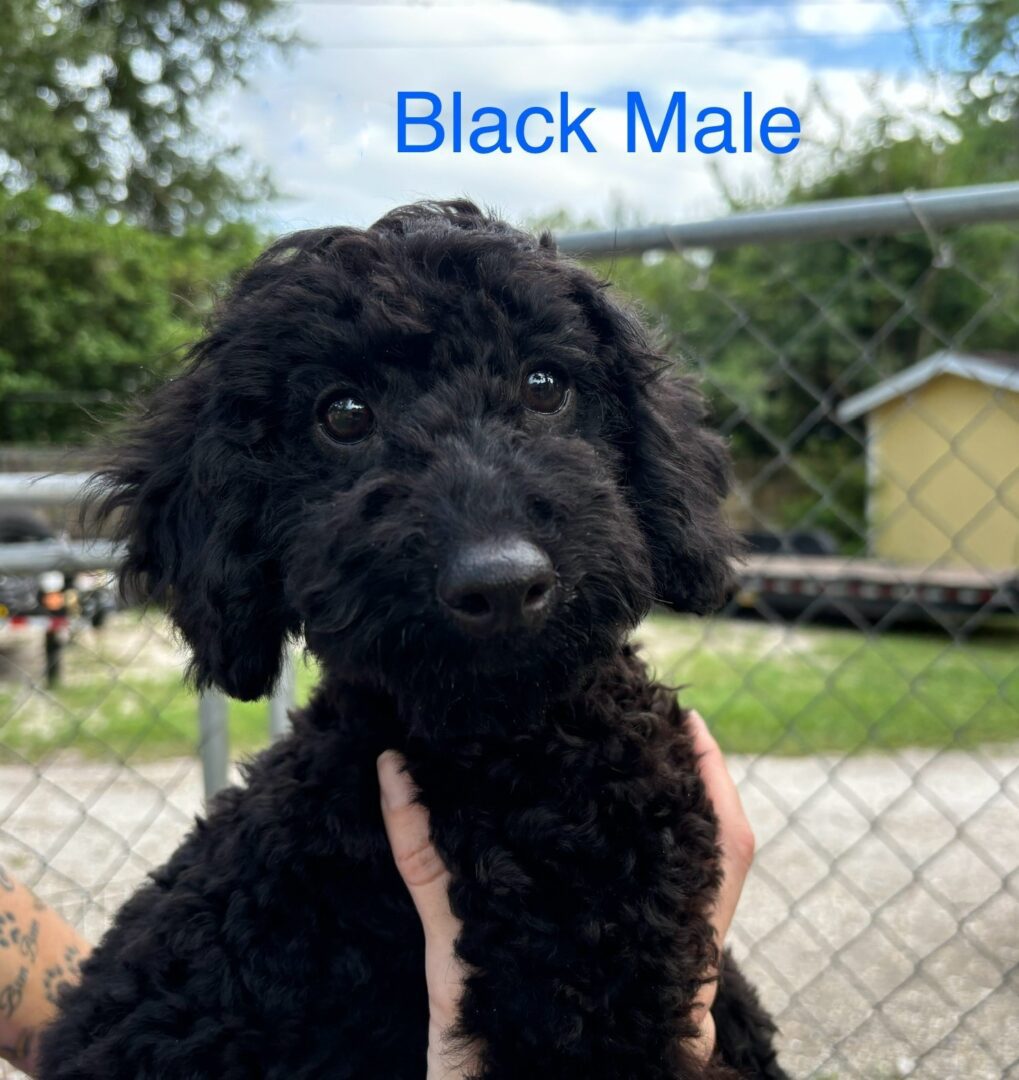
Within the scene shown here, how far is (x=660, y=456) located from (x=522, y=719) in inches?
22.4

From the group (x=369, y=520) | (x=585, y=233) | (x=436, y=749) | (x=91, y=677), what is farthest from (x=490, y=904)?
(x=91, y=677)

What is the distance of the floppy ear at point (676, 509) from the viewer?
1.91m

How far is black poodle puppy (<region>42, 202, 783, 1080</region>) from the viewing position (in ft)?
5.22

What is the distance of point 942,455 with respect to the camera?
14.0ft

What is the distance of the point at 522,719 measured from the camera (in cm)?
170

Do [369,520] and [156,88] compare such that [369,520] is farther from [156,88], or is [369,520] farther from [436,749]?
[156,88]

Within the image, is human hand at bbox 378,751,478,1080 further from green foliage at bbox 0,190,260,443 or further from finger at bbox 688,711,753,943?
green foliage at bbox 0,190,260,443

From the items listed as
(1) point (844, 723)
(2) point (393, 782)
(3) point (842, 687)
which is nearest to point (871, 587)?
(3) point (842, 687)

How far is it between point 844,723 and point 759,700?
280cm

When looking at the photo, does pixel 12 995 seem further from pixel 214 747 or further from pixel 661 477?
pixel 661 477

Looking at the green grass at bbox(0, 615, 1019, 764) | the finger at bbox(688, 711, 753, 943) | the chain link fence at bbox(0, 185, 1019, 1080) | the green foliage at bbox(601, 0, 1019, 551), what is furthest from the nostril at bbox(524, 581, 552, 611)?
the green foliage at bbox(601, 0, 1019, 551)

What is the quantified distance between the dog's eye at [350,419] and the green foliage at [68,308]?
707 inches

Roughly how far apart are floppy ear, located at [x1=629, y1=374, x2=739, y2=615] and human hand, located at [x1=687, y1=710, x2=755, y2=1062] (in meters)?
Result: 0.28

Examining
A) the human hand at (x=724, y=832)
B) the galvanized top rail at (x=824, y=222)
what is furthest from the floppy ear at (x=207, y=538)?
the galvanized top rail at (x=824, y=222)
